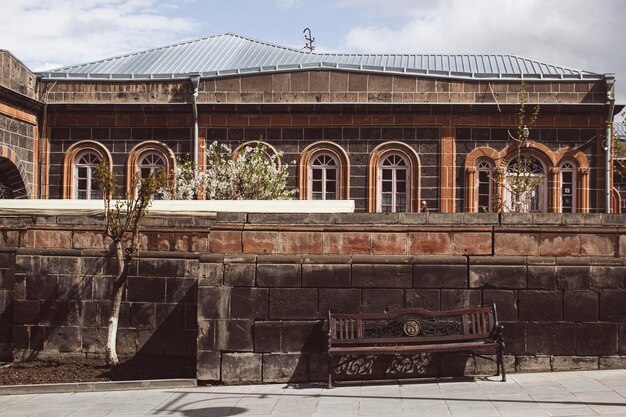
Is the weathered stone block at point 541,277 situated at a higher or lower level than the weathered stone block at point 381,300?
higher

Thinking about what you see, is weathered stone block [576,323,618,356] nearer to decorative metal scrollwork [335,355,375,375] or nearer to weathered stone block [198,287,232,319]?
decorative metal scrollwork [335,355,375,375]

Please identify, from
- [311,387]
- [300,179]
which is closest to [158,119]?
[300,179]

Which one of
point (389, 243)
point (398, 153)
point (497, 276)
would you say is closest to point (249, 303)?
point (389, 243)

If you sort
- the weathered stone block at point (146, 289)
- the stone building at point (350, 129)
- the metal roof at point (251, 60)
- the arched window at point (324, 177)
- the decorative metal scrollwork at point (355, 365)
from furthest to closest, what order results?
the metal roof at point (251, 60) < the arched window at point (324, 177) < the stone building at point (350, 129) < the weathered stone block at point (146, 289) < the decorative metal scrollwork at point (355, 365)

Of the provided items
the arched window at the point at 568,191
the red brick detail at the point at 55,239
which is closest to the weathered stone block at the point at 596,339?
the red brick detail at the point at 55,239

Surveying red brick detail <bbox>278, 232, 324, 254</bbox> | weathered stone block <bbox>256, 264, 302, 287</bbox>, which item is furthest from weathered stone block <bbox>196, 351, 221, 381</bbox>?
red brick detail <bbox>278, 232, 324, 254</bbox>

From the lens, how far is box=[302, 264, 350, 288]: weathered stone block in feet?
37.0

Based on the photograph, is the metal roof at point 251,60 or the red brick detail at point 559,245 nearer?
the red brick detail at point 559,245

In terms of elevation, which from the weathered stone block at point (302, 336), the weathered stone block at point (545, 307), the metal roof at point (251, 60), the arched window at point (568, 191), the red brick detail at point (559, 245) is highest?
the metal roof at point (251, 60)

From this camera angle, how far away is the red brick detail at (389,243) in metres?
11.4

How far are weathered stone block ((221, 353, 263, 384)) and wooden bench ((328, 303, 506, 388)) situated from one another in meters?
0.95

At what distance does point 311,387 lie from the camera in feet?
35.9

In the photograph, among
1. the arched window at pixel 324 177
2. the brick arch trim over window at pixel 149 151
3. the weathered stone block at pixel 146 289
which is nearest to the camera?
the weathered stone block at pixel 146 289

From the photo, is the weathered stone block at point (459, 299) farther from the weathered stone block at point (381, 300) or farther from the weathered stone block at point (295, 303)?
the weathered stone block at point (295, 303)
